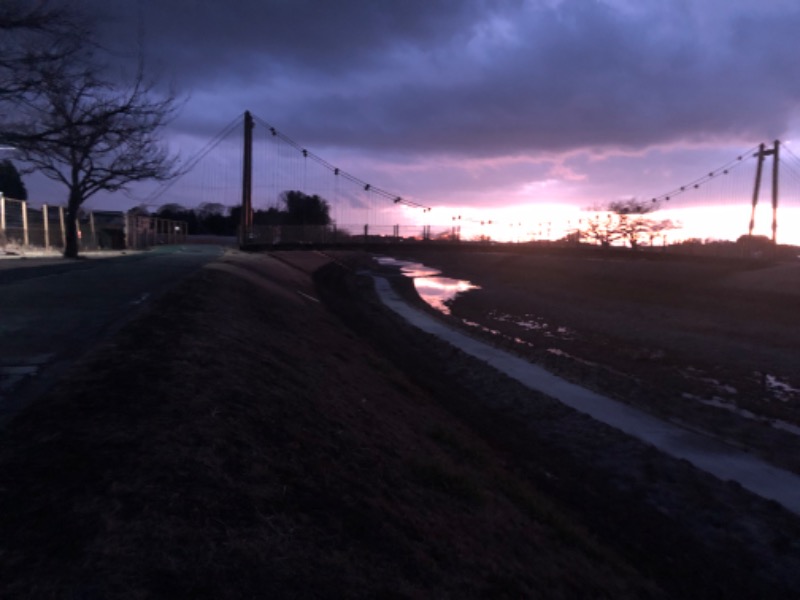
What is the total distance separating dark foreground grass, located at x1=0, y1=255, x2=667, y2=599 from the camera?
4109mm

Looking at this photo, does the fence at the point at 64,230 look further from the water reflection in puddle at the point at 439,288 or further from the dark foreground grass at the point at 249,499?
the dark foreground grass at the point at 249,499

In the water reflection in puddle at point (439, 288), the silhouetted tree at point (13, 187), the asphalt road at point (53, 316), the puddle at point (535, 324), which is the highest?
the silhouetted tree at point (13, 187)

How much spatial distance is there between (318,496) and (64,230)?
37.6 meters

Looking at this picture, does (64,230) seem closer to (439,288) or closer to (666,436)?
(439,288)

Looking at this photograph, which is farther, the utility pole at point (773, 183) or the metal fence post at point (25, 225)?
the utility pole at point (773, 183)

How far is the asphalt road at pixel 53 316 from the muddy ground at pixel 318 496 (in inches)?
18.7

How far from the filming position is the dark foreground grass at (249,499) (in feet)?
13.5

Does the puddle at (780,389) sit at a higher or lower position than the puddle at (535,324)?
higher

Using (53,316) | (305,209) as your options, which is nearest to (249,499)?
(53,316)

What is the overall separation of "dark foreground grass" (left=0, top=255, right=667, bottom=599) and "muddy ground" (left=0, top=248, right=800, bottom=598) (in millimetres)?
20

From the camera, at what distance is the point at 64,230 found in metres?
38.0

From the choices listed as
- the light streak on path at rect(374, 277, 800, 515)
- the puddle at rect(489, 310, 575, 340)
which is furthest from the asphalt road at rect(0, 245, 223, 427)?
the puddle at rect(489, 310, 575, 340)

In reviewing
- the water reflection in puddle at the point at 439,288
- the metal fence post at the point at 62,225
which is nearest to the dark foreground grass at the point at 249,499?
the water reflection in puddle at the point at 439,288

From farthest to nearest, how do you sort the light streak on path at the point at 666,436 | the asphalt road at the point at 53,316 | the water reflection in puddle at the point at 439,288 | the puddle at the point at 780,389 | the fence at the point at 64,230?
the water reflection in puddle at the point at 439,288 < the fence at the point at 64,230 < the puddle at the point at 780,389 < the light streak on path at the point at 666,436 < the asphalt road at the point at 53,316
